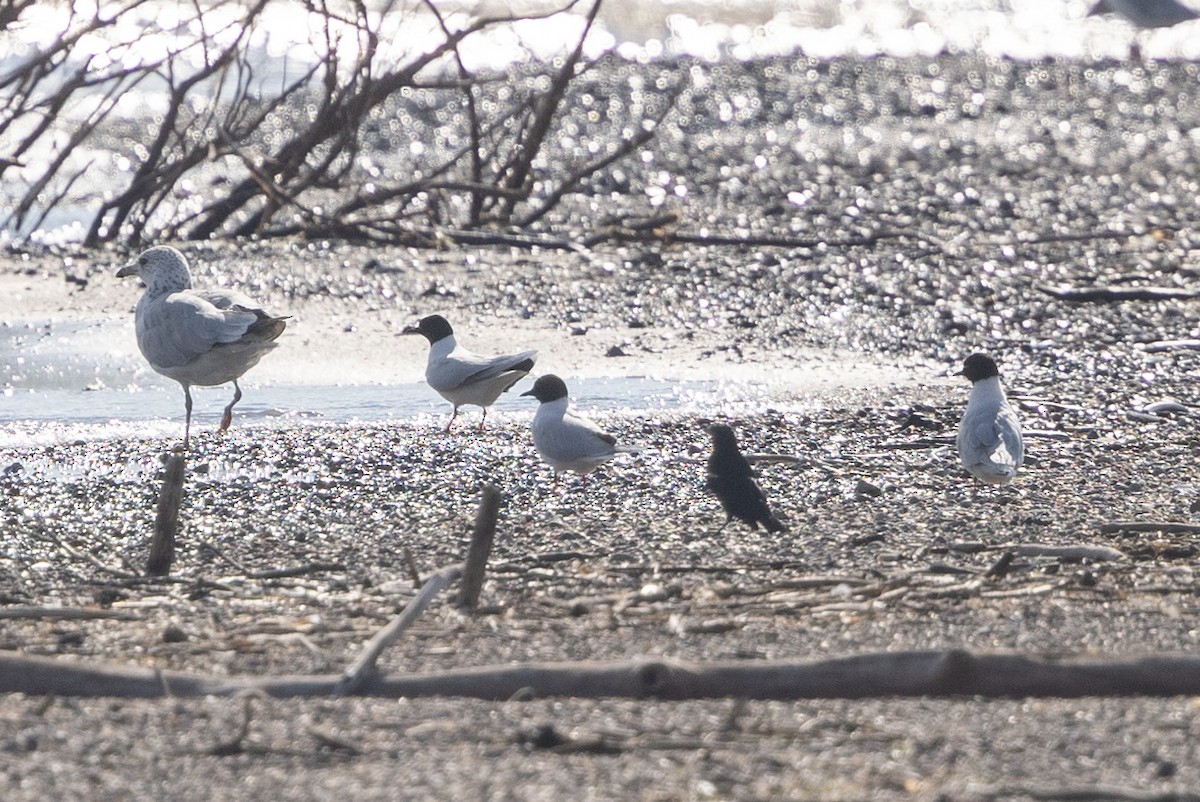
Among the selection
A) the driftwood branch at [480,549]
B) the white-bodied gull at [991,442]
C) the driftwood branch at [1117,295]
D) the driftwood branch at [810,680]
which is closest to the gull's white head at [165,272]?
the white-bodied gull at [991,442]

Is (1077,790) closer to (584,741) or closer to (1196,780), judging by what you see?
(1196,780)

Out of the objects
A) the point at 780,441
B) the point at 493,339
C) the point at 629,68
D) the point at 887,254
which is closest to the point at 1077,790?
the point at 780,441

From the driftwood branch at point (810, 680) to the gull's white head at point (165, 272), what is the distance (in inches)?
196

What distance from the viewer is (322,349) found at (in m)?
9.72

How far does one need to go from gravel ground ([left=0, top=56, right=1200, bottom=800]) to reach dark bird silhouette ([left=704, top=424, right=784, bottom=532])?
0.09 m

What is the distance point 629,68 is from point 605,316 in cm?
1465

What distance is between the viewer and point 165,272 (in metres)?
8.82

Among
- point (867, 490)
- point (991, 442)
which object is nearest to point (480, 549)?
point (867, 490)

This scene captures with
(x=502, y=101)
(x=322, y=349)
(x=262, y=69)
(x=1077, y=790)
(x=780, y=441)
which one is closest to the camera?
(x=1077, y=790)

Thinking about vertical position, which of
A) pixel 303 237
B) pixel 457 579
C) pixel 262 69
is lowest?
pixel 457 579

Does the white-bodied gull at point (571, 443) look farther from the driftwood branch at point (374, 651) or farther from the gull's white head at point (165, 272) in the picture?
the gull's white head at point (165, 272)

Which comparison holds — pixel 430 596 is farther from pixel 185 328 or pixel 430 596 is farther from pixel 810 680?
pixel 185 328

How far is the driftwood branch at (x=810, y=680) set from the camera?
3.97m

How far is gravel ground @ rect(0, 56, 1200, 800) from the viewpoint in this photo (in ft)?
12.0
